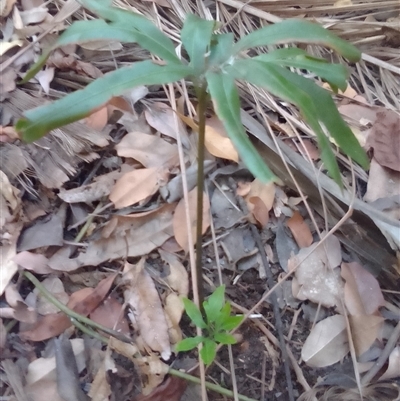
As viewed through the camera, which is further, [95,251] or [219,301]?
[95,251]

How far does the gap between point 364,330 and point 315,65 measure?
50 centimetres

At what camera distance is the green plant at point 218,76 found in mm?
524

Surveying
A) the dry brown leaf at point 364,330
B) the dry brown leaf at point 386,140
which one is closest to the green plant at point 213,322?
the dry brown leaf at point 364,330

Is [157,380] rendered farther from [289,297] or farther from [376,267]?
[376,267]

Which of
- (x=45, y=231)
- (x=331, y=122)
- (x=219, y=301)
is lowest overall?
(x=219, y=301)

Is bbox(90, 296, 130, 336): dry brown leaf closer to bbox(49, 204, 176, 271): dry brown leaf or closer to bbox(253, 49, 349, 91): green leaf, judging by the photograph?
bbox(49, 204, 176, 271): dry brown leaf

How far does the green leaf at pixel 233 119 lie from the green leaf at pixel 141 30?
0.30ft

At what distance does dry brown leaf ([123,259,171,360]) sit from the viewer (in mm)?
819

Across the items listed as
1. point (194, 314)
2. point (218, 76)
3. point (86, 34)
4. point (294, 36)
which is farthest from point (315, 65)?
point (194, 314)

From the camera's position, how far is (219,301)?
0.76m

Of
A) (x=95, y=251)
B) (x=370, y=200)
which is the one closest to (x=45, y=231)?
(x=95, y=251)

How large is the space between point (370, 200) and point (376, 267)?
15 centimetres

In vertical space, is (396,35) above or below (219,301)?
above

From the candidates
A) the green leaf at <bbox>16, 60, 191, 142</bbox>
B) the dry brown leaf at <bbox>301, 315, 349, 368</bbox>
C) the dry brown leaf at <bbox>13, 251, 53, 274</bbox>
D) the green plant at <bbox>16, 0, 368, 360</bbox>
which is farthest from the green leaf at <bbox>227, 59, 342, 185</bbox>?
the dry brown leaf at <bbox>13, 251, 53, 274</bbox>
